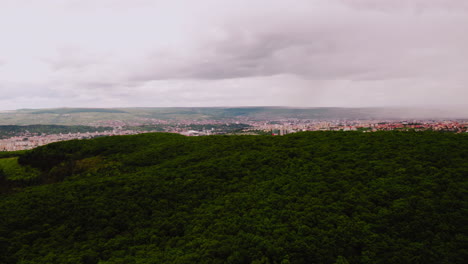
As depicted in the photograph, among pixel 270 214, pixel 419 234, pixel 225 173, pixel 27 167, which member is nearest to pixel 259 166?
pixel 225 173

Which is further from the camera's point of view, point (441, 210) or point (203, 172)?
point (203, 172)

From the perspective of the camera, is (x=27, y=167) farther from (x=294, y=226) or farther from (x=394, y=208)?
(x=394, y=208)

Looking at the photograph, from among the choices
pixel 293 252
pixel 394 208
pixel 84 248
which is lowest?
pixel 84 248

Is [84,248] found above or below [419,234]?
below

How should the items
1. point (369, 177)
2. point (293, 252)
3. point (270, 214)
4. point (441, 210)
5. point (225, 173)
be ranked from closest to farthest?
point (293, 252)
point (441, 210)
point (270, 214)
point (369, 177)
point (225, 173)

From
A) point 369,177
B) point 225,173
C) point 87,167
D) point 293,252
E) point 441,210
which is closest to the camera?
point 293,252

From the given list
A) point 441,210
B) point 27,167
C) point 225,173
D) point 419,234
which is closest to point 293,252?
point 419,234
